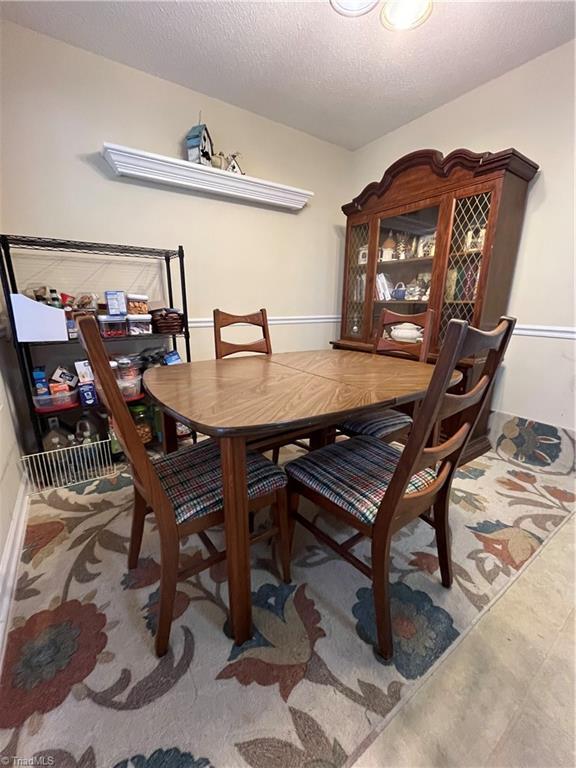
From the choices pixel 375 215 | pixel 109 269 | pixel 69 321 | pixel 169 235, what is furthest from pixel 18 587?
pixel 375 215

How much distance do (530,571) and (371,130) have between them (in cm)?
320

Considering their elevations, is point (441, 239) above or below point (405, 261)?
above

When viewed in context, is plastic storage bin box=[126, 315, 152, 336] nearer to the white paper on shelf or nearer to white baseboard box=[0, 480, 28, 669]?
the white paper on shelf

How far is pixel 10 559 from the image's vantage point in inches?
48.1

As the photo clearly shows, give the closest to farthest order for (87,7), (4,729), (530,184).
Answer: (4,729)
(87,7)
(530,184)

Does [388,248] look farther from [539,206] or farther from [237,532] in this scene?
[237,532]

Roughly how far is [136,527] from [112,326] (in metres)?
1.28

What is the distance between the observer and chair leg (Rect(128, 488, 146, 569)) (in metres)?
1.16

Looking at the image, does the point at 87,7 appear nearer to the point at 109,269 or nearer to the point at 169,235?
the point at 169,235

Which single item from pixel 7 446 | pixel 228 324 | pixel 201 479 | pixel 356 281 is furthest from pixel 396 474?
pixel 356 281

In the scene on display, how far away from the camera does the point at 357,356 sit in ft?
6.10

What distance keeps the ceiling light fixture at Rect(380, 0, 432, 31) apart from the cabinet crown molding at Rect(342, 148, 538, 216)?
2.47ft

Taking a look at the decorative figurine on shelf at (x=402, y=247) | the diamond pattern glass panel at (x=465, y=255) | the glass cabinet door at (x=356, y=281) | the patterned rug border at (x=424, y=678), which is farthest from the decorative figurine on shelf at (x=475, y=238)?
the patterned rug border at (x=424, y=678)

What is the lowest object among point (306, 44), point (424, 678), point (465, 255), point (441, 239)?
point (424, 678)
